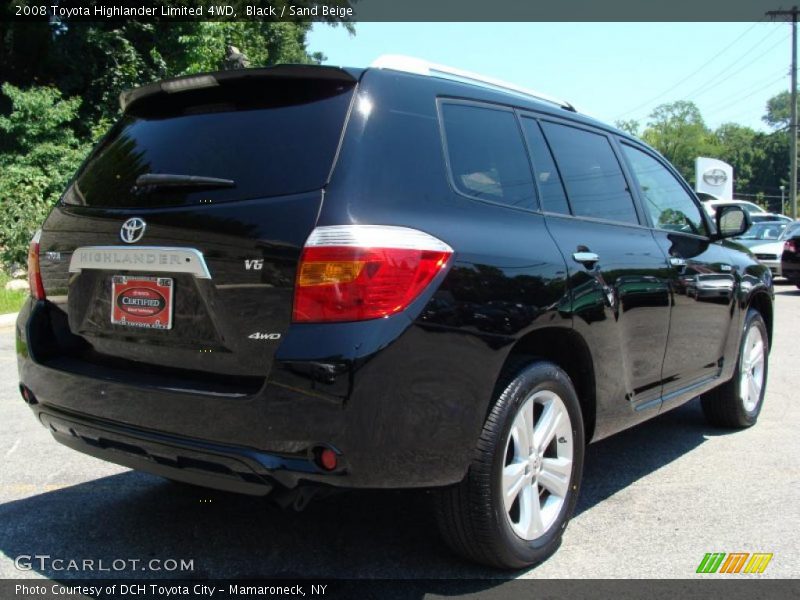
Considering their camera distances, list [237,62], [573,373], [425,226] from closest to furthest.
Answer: [425,226] → [573,373] → [237,62]

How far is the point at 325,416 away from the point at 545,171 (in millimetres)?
1669

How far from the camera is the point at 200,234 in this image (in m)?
2.61

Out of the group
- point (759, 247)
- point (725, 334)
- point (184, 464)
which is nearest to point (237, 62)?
point (759, 247)

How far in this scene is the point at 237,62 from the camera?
21.5 metres

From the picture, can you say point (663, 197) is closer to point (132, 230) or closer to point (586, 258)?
point (586, 258)

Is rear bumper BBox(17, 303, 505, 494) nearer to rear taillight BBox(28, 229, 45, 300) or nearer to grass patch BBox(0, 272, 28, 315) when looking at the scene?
rear taillight BBox(28, 229, 45, 300)

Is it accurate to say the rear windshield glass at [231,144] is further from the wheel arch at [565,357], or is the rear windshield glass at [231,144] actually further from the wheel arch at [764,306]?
the wheel arch at [764,306]

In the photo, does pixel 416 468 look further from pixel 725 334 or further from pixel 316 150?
pixel 725 334

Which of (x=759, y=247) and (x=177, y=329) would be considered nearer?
(x=177, y=329)

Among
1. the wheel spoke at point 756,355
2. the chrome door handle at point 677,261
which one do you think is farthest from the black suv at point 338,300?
the wheel spoke at point 756,355

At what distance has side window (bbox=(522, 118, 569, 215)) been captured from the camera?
3367 millimetres

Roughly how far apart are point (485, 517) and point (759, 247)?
1745cm

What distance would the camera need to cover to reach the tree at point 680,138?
349 ft

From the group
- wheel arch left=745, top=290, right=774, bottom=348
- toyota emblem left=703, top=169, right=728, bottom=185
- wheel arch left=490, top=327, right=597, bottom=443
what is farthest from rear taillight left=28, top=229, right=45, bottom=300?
toyota emblem left=703, top=169, right=728, bottom=185
